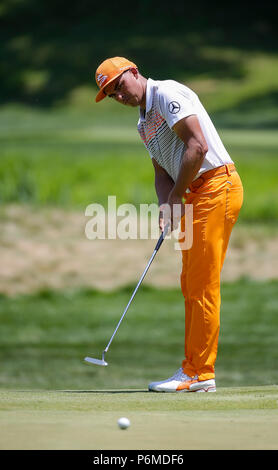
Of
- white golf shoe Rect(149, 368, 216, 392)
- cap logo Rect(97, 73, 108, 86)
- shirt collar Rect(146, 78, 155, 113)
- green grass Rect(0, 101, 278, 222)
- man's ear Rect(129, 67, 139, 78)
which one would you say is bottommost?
white golf shoe Rect(149, 368, 216, 392)

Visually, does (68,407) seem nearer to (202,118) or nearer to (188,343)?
(188,343)

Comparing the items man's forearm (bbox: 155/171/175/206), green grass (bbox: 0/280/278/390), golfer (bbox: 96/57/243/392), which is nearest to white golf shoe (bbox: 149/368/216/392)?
golfer (bbox: 96/57/243/392)

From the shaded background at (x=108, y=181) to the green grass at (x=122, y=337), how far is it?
2cm

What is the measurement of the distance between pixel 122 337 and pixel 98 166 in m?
13.3

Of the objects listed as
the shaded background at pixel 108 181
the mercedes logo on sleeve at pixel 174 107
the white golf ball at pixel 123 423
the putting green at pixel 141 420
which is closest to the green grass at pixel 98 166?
the shaded background at pixel 108 181

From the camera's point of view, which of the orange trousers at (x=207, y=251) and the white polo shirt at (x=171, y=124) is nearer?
the white polo shirt at (x=171, y=124)

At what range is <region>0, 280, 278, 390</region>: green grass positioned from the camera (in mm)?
8461

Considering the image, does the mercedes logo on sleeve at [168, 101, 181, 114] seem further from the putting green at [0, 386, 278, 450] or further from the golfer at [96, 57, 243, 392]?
the putting green at [0, 386, 278, 450]

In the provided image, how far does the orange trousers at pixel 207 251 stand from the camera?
468cm

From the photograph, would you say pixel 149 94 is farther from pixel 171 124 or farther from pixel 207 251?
pixel 207 251

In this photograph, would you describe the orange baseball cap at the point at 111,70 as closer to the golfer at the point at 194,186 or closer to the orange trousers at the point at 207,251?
the golfer at the point at 194,186

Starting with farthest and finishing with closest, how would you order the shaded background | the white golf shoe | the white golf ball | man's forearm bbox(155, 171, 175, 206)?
the shaded background → man's forearm bbox(155, 171, 175, 206) → the white golf shoe → the white golf ball

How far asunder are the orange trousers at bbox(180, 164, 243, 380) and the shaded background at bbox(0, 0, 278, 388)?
9.51 ft

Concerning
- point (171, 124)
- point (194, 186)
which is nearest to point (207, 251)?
point (194, 186)
